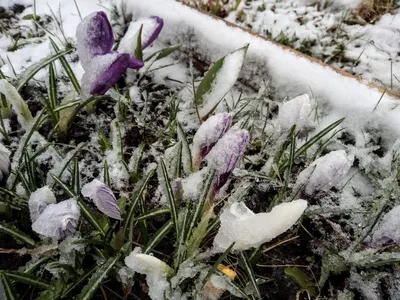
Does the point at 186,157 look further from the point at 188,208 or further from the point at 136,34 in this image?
the point at 136,34

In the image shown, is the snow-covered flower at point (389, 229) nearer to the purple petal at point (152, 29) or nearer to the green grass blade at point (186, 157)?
the green grass blade at point (186, 157)

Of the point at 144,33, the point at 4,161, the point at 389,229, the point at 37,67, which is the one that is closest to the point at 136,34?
the point at 144,33

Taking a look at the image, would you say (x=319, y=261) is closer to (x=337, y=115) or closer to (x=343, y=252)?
(x=343, y=252)

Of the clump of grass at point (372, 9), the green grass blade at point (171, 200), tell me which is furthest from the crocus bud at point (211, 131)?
the clump of grass at point (372, 9)

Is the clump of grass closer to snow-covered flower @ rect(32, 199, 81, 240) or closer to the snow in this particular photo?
the snow

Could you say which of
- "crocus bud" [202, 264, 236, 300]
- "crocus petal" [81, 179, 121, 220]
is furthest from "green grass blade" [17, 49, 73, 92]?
"crocus bud" [202, 264, 236, 300]

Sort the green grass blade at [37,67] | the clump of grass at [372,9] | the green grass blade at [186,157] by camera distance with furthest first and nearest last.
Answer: the clump of grass at [372,9], the green grass blade at [37,67], the green grass blade at [186,157]
